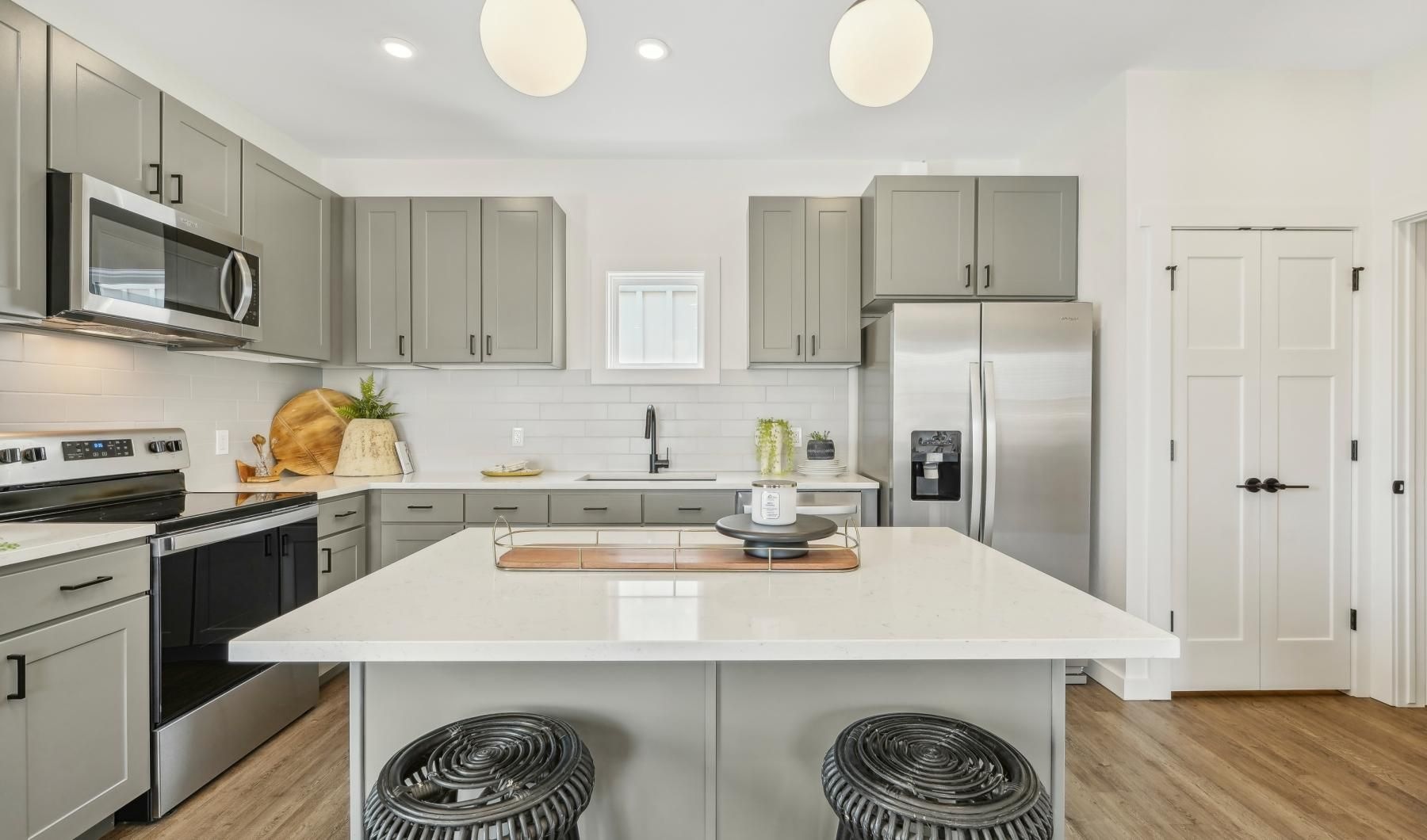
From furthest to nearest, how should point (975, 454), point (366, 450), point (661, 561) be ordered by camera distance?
point (366, 450) → point (975, 454) → point (661, 561)

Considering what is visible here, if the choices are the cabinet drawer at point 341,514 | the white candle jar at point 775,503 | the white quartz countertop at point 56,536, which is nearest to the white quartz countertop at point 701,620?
the white candle jar at point 775,503

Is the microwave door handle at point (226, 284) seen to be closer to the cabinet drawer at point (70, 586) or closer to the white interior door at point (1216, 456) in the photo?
the cabinet drawer at point (70, 586)

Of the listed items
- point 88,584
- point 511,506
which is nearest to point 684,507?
point 511,506

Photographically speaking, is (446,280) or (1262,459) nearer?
(1262,459)

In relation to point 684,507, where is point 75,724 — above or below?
below

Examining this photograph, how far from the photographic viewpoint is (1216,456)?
2930 mm

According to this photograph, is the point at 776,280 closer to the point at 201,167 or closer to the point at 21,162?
the point at 201,167

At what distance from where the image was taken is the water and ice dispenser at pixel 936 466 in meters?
3.07

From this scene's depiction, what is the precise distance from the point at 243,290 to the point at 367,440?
1.08m

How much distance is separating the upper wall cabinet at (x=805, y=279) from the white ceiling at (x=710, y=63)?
1.28ft

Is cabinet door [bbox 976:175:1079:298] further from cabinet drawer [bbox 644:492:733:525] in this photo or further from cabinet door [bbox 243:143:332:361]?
cabinet door [bbox 243:143:332:361]

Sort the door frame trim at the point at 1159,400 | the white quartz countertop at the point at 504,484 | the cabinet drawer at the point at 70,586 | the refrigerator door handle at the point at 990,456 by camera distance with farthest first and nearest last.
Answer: the white quartz countertop at the point at 504,484
the refrigerator door handle at the point at 990,456
the door frame trim at the point at 1159,400
the cabinet drawer at the point at 70,586

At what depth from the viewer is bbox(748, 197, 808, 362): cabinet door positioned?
3609 millimetres

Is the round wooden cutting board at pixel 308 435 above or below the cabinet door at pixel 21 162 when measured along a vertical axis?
below
